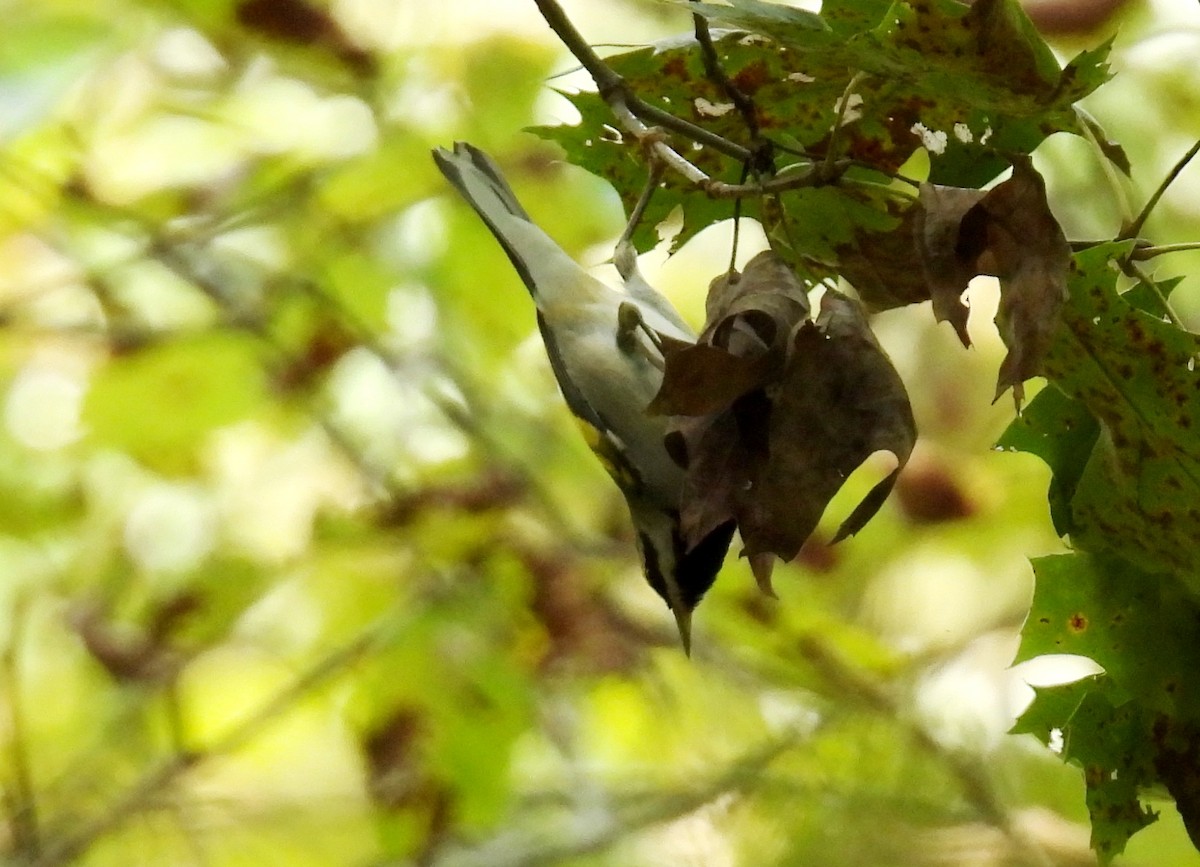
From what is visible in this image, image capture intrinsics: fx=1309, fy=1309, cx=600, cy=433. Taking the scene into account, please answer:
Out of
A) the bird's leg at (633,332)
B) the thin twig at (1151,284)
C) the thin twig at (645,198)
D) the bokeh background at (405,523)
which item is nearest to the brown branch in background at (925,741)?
the bokeh background at (405,523)

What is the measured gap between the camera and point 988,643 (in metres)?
2.31

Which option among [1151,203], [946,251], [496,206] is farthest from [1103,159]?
[496,206]

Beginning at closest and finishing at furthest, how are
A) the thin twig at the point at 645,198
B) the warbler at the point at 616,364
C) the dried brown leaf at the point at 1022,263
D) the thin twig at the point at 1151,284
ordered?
1. the dried brown leaf at the point at 1022,263
2. the thin twig at the point at 1151,284
3. the thin twig at the point at 645,198
4. the warbler at the point at 616,364

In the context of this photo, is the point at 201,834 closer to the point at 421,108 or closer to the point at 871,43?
the point at 421,108

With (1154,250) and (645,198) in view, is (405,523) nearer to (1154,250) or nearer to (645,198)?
(645,198)

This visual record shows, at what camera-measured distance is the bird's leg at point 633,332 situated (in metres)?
1.19

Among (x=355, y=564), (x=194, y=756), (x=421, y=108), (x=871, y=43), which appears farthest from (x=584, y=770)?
(x=871, y=43)

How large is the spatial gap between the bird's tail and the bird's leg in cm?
11

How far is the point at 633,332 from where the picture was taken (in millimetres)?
1213

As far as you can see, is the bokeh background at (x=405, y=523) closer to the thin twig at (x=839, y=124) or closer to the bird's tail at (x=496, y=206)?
the bird's tail at (x=496, y=206)

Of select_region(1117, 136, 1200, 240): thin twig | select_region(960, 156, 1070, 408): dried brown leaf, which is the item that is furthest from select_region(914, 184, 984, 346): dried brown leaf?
select_region(1117, 136, 1200, 240): thin twig

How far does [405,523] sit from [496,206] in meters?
0.81

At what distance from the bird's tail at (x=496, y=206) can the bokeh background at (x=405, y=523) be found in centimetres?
65

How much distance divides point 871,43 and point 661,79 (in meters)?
0.22
